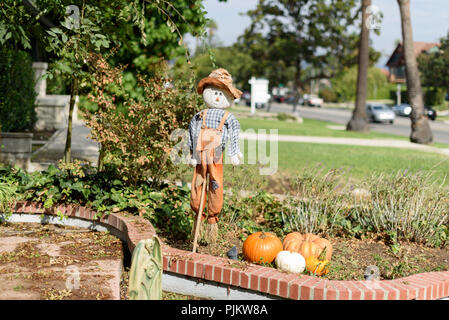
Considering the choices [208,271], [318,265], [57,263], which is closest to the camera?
[208,271]

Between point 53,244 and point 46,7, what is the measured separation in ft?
9.23

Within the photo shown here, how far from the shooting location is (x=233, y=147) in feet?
15.7

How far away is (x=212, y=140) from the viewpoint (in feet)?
15.3

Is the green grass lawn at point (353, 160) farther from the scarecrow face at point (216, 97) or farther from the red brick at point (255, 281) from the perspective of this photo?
the red brick at point (255, 281)

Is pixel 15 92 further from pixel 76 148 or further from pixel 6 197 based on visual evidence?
pixel 6 197

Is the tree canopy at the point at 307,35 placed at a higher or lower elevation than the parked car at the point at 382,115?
higher

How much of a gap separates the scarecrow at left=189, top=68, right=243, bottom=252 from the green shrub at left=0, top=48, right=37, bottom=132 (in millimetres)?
7646

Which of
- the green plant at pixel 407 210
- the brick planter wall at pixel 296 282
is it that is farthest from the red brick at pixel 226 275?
the green plant at pixel 407 210

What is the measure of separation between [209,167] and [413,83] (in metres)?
13.1

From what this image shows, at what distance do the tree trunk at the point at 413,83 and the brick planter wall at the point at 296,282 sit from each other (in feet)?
40.6

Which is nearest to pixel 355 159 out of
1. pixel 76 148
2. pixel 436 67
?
pixel 76 148

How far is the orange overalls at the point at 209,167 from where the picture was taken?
4652 mm

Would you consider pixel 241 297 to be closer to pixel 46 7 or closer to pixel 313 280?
pixel 313 280
